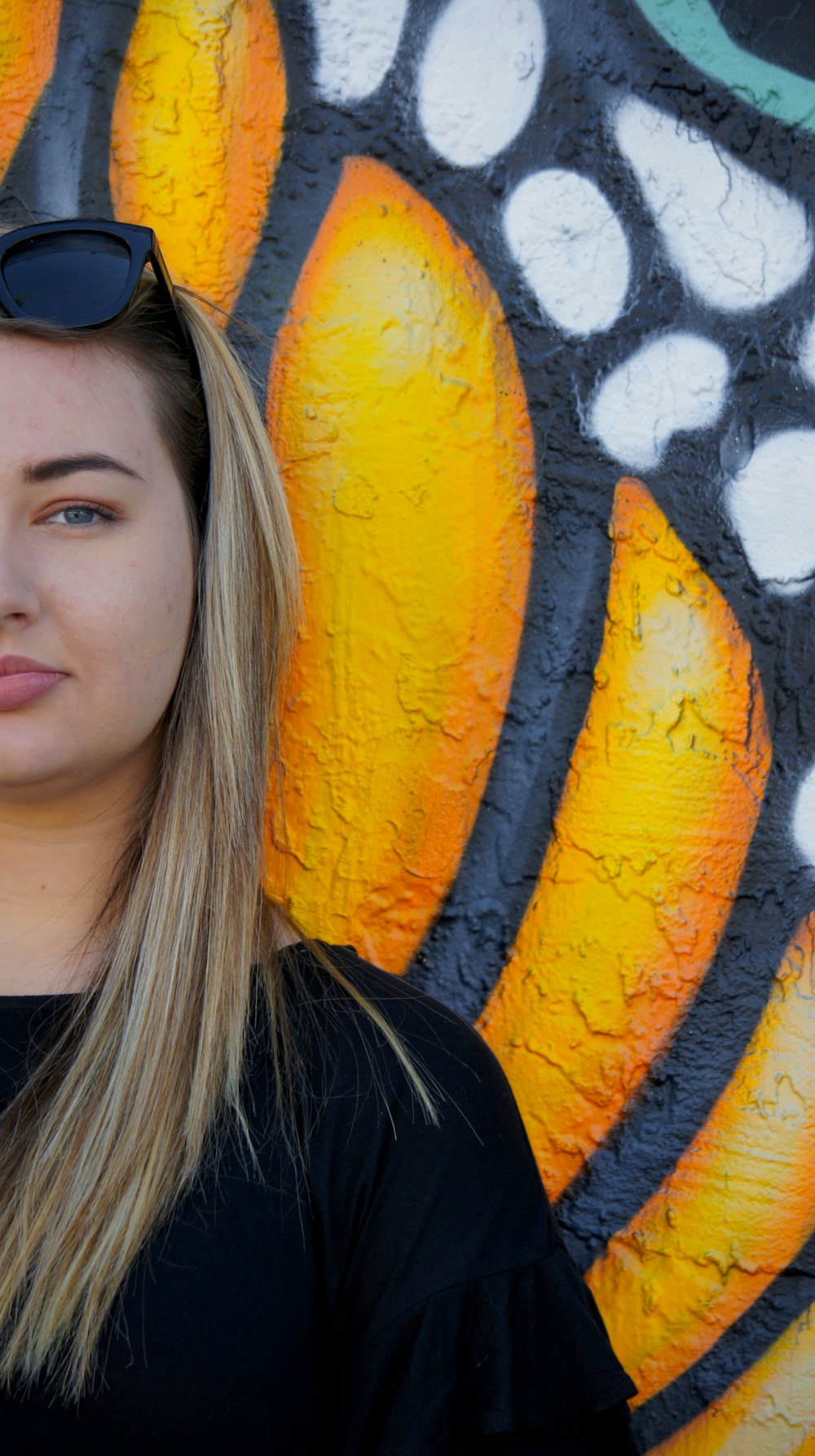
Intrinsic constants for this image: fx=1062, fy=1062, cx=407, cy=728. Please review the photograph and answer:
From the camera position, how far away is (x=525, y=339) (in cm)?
157

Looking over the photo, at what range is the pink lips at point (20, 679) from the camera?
1093 millimetres

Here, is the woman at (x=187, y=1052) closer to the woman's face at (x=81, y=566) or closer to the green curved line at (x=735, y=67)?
the woman's face at (x=81, y=566)

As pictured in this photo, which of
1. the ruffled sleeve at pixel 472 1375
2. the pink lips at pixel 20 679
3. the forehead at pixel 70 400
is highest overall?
the forehead at pixel 70 400

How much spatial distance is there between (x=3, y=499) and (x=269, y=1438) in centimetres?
97

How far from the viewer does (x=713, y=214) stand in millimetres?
1514

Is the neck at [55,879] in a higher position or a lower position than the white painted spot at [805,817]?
lower

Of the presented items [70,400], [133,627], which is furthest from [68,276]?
[133,627]

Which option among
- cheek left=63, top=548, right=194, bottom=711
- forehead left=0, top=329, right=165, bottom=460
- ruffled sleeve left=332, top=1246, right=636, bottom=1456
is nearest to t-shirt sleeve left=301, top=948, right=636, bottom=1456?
ruffled sleeve left=332, top=1246, right=636, bottom=1456

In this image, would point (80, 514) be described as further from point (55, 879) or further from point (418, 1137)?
point (418, 1137)

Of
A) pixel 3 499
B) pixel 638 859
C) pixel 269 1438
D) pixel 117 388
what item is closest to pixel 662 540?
pixel 638 859

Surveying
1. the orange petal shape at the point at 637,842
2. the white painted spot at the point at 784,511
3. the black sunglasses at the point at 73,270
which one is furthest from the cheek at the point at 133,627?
the white painted spot at the point at 784,511

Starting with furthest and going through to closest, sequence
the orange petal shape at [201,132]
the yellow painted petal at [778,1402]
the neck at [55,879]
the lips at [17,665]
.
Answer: the orange petal shape at [201,132]
the yellow painted petal at [778,1402]
the neck at [55,879]
the lips at [17,665]

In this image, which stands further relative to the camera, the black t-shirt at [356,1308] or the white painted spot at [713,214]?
the white painted spot at [713,214]

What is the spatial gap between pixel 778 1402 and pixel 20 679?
1.41 m
